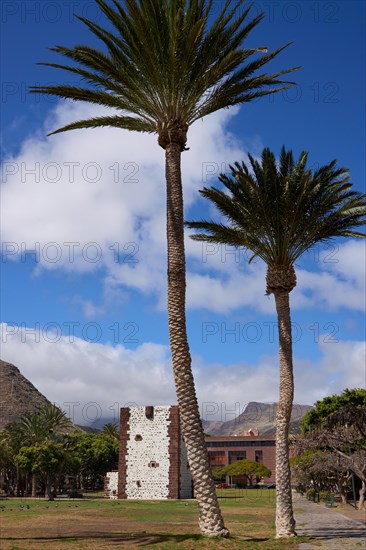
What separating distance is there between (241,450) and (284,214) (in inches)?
4374

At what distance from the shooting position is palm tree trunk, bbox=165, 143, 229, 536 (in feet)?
50.6

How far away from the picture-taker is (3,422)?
122500 mm

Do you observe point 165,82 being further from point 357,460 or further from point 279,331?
point 357,460

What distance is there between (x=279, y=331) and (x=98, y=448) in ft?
211

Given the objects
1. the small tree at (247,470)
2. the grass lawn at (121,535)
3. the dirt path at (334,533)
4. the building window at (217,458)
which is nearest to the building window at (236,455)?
the building window at (217,458)

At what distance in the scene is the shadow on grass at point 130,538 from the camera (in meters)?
15.3

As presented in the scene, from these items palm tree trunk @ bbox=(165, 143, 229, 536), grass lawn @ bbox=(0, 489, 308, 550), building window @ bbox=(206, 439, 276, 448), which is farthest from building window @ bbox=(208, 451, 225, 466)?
palm tree trunk @ bbox=(165, 143, 229, 536)

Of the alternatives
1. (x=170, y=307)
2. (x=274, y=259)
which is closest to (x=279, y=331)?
(x=274, y=259)

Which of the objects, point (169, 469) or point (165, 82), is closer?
point (165, 82)

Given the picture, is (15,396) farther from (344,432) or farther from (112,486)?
(344,432)

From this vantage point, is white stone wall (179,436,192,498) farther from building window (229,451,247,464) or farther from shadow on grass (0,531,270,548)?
building window (229,451,247,464)

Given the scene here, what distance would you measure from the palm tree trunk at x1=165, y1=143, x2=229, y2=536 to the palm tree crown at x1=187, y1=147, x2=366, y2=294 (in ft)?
10.3

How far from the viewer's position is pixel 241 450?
122 m

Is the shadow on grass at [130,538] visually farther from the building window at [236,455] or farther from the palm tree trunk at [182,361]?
the building window at [236,455]
